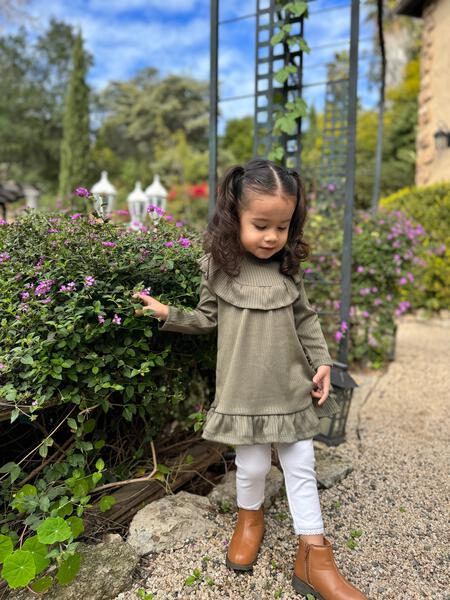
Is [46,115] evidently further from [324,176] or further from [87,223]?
[87,223]

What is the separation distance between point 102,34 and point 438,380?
80.1ft

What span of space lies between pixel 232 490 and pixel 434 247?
5.27 metres

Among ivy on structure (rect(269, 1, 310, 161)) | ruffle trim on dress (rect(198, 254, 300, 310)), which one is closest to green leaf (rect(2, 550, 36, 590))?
ruffle trim on dress (rect(198, 254, 300, 310))

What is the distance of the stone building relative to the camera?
758 cm

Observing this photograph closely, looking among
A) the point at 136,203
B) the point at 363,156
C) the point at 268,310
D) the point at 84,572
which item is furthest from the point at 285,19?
the point at 363,156

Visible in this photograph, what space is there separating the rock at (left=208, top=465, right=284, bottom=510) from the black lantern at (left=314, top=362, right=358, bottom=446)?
0.56 m

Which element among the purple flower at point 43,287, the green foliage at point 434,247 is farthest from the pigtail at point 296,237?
the green foliage at point 434,247

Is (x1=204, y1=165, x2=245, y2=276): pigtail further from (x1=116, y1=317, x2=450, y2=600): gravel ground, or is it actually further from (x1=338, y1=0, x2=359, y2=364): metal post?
(x1=338, y1=0, x2=359, y2=364): metal post

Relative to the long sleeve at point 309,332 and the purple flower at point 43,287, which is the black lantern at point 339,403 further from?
the purple flower at point 43,287

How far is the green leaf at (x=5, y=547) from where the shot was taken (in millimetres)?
1292

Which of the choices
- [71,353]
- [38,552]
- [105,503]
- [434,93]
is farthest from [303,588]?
[434,93]

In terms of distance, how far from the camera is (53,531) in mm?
1312

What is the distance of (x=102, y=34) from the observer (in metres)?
23.1

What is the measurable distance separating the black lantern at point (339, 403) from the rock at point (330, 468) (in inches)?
6.7
